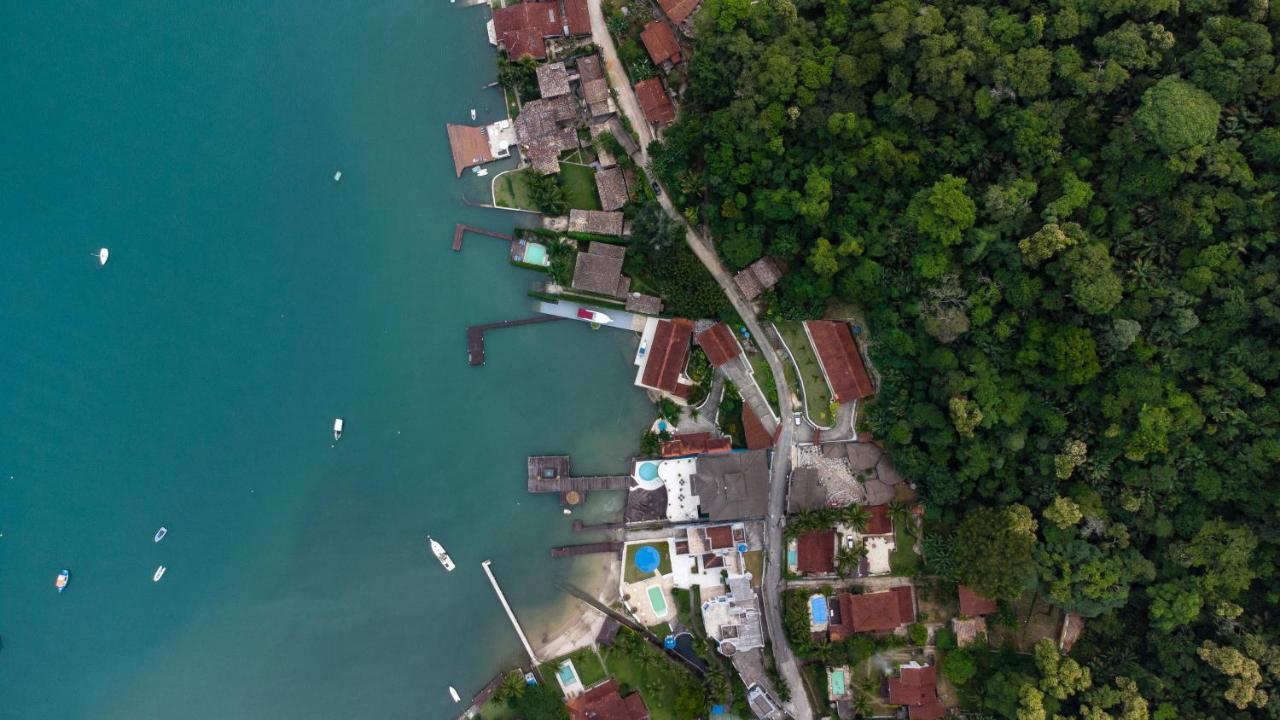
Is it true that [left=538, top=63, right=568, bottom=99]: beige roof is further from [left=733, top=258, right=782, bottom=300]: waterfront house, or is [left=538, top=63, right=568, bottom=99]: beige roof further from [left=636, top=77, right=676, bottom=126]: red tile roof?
[left=733, top=258, right=782, bottom=300]: waterfront house

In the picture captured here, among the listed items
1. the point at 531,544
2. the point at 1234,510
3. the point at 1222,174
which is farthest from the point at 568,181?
the point at 1234,510

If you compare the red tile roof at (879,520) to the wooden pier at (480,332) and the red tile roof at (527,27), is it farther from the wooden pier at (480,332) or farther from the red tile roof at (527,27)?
the red tile roof at (527,27)

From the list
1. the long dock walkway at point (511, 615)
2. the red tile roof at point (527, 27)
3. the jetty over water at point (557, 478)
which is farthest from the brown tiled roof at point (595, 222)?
the long dock walkway at point (511, 615)

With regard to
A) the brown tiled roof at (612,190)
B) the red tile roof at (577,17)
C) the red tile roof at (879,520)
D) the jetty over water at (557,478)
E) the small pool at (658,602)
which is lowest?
the small pool at (658,602)

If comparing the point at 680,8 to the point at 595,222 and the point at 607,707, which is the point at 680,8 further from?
the point at 607,707

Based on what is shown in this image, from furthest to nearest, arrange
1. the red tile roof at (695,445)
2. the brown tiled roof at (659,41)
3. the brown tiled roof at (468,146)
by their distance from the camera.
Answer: the brown tiled roof at (468,146) → the red tile roof at (695,445) → the brown tiled roof at (659,41)

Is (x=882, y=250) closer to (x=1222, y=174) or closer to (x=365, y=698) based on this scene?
(x=1222, y=174)
